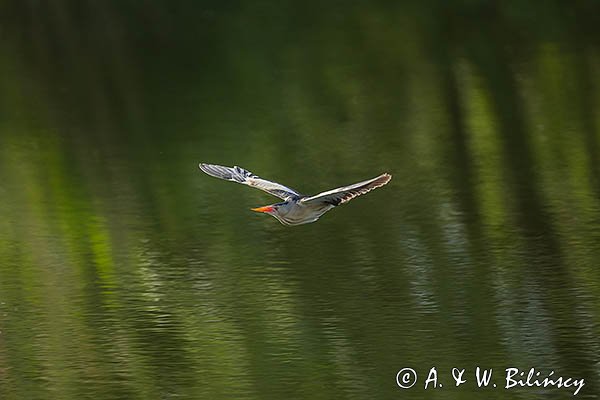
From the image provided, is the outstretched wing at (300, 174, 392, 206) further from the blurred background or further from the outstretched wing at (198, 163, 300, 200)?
the blurred background

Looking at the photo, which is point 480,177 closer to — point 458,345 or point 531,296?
point 531,296

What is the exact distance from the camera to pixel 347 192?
9938mm

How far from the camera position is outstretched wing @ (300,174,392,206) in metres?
9.48

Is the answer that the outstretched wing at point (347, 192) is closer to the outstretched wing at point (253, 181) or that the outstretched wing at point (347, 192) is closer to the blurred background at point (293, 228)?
the outstretched wing at point (253, 181)

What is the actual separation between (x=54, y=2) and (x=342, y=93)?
1011 centimetres

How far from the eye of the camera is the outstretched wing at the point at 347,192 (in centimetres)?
948

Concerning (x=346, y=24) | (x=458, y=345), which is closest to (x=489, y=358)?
(x=458, y=345)

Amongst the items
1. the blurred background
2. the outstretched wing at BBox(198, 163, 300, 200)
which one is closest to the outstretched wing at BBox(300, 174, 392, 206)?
the outstretched wing at BBox(198, 163, 300, 200)

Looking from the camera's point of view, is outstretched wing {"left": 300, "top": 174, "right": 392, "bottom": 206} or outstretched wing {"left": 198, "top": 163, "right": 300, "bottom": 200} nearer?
outstretched wing {"left": 300, "top": 174, "right": 392, "bottom": 206}

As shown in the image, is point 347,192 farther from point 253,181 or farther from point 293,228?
point 293,228

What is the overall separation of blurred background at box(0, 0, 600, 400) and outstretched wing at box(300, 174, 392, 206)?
1.66 meters

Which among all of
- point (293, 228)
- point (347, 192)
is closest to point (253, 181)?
point (347, 192)

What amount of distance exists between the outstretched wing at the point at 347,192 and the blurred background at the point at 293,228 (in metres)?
1.66

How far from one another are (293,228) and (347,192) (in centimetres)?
574
